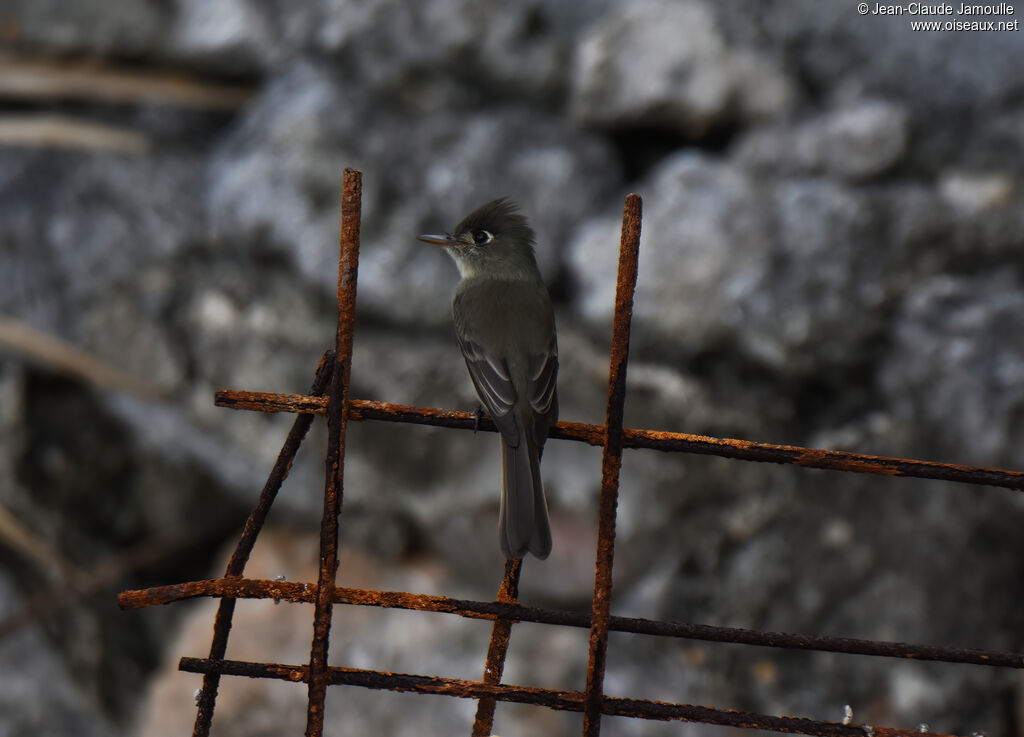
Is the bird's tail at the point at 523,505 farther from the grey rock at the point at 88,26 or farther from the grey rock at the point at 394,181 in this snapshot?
the grey rock at the point at 88,26

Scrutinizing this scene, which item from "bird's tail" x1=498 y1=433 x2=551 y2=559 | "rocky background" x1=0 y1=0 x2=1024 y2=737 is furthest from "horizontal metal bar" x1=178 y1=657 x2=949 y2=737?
"rocky background" x1=0 y1=0 x2=1024 y2=737

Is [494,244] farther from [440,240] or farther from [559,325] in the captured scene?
Answer: [559,325]

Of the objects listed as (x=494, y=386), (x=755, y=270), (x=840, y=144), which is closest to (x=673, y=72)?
(x=840, y=144)

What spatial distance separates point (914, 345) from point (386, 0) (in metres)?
2.09

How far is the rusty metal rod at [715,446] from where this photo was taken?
134cm

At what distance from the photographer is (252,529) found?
1.42m

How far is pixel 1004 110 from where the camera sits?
3.31 meters

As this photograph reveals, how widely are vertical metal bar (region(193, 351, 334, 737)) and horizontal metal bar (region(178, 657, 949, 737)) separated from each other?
6 cm

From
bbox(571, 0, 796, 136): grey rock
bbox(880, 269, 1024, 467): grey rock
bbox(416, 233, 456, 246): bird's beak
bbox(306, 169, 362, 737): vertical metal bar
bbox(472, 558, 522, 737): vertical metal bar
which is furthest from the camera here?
bbox(571, 0, 796, 136): grey rock

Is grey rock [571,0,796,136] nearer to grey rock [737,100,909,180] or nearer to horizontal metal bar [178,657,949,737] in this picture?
grey rock [737,100,909,180]

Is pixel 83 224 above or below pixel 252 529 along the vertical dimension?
above

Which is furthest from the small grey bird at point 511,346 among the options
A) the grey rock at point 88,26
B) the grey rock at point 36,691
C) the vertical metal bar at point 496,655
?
the grey rock at point 36,691

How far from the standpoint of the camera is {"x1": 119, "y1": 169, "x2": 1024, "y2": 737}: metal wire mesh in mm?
1338

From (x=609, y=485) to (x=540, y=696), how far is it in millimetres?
293
